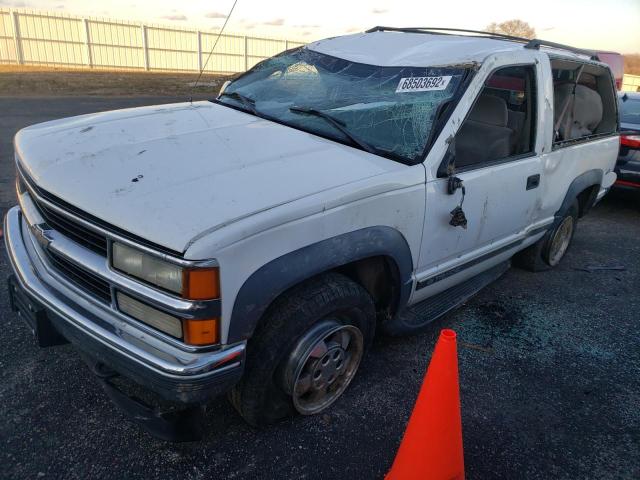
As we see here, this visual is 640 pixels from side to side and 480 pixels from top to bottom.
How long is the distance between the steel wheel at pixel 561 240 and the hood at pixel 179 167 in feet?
8.60

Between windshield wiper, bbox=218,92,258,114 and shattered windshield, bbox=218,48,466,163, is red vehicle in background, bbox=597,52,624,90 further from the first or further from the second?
windshield wiper, bbox=218,92,258,114

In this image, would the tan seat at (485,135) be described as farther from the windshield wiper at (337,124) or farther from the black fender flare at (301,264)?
the black fender flare at (301,264)

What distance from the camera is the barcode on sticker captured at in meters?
2.92

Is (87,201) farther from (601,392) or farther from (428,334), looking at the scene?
(601,392)

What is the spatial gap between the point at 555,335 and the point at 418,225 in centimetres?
168

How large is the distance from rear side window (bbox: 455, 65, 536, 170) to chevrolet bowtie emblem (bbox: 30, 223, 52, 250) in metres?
2.26

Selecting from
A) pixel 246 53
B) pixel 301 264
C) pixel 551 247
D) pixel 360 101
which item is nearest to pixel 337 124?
pixel 360 101

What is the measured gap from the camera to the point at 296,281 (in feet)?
6.98

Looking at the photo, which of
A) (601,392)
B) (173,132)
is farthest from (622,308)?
(173,132)

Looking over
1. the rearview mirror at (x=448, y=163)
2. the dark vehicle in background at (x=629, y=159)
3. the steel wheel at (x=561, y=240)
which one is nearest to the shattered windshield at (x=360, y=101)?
the rearview mirror at (x=448, y=163)

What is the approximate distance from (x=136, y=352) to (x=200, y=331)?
29cm

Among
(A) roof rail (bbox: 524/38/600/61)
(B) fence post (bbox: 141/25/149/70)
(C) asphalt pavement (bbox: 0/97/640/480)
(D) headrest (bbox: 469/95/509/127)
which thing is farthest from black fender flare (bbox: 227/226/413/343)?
(B) fence post (bbox: 141/25/149/70)

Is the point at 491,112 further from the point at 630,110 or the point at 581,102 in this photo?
the point at 630,110

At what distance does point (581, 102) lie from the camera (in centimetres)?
451
